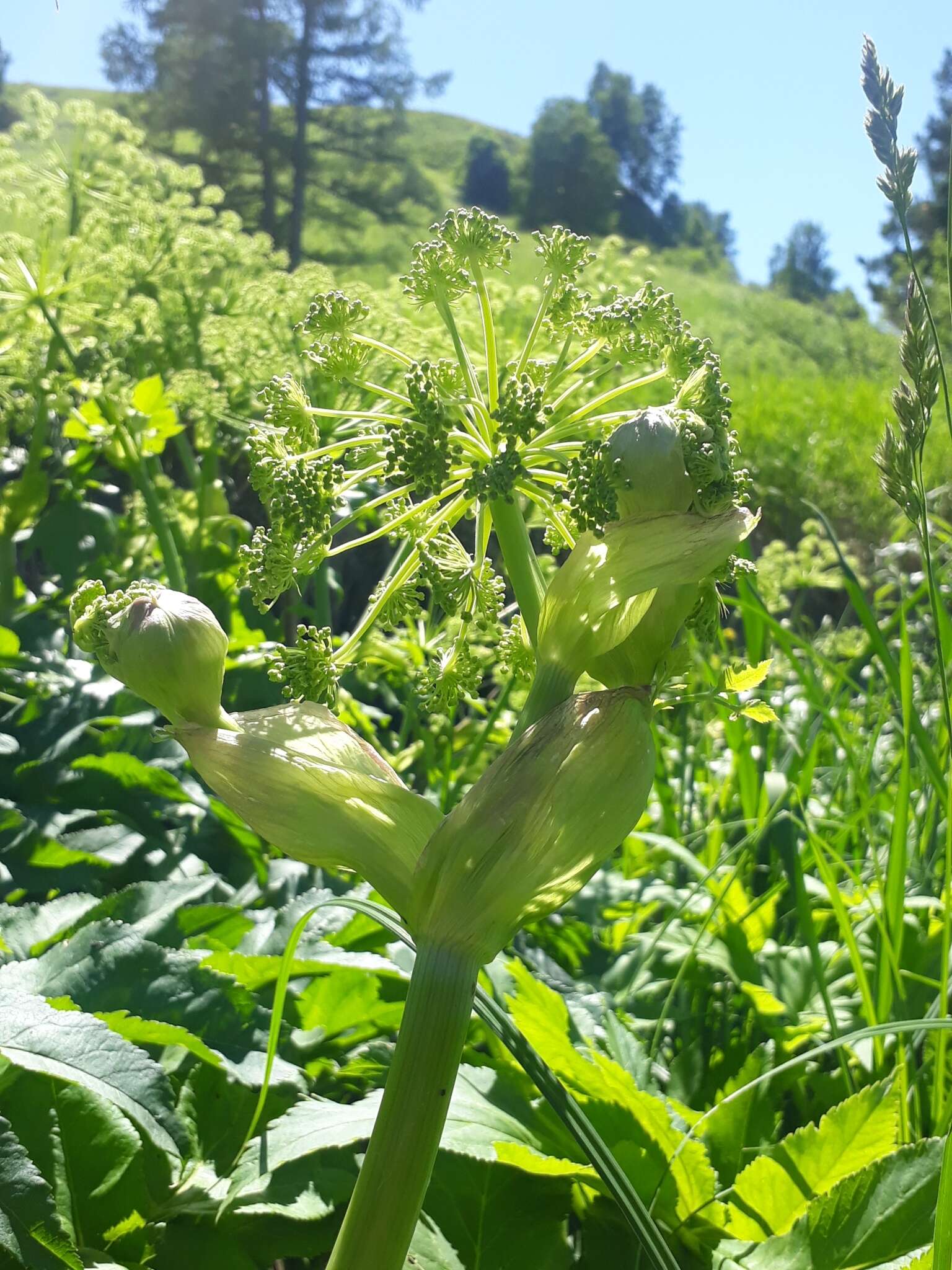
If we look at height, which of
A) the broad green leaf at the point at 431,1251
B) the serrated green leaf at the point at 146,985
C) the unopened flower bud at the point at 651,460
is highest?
the unopened flower bud at the point at 651,460

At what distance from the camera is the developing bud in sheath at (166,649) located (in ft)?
1.60

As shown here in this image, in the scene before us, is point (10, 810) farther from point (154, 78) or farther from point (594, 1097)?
point (154, 78)

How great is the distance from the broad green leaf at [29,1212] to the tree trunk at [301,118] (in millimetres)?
17872

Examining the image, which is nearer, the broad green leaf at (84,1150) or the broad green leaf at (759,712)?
the broad green leaf at (759,712)

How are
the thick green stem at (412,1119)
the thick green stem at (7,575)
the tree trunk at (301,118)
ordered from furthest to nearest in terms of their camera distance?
1. the tree trunk at (301,118)
2. the thick green stem at (7,575)
3. the thick green stem at (412,1119)

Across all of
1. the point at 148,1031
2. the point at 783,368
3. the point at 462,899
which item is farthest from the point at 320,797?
the point at 783,368

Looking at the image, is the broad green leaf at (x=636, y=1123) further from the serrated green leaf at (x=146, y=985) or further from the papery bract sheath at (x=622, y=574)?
the papery bract sheath at (x=622, y=574)

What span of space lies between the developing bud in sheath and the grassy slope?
0.48 meters

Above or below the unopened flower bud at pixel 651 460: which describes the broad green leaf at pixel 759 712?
below

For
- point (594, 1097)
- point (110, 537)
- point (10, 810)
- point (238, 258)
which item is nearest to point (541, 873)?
point (594, 1097)

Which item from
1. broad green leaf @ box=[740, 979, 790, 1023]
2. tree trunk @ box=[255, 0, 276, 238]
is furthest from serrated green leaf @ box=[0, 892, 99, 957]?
tree trunk @ box=[255, 0, 276, 238]

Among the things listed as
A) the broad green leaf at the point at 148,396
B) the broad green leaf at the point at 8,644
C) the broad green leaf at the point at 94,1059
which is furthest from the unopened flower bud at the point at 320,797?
the broad green leaf at the point at 148,396

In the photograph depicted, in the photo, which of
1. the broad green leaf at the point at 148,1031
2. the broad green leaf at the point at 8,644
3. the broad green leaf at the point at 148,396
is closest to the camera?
the broad green leaf at the point at 148,1031

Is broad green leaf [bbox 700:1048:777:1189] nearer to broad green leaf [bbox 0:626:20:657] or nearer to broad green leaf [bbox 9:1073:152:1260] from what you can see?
broad green leaf [bbox 9:1073:152:1260]
